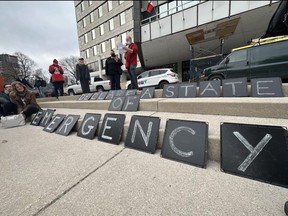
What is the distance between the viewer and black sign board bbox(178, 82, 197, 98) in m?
2.91

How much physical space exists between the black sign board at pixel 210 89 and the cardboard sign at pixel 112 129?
5.79 ft

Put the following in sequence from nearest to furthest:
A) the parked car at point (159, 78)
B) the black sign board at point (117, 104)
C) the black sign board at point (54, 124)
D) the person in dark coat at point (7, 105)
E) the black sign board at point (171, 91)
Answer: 1. the black sign board at point (54, 124)
2. the black sign board at point (117, 104)
3. the black sign board at point (171, 91)
4. the person in dark coat at point (7, 105)
5. the parked car at point (159, 78)

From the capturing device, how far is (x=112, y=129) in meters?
1.98

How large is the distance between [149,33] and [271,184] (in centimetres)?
1121

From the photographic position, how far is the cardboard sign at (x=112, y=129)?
6.22ft

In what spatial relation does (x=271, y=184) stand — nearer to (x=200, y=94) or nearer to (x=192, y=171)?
(x=192, y=171)

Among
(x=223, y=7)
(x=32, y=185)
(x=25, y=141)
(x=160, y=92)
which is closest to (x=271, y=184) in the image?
(x=32, y=185)

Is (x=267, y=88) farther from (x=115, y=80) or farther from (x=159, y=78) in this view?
(x=159, y=78)

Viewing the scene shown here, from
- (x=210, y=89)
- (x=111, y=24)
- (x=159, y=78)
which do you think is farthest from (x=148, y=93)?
(x=111, y=24)

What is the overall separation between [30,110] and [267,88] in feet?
16.5

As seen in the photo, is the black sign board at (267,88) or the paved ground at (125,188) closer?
the paved ground at (125,188)

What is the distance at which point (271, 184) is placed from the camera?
1004 millimetres

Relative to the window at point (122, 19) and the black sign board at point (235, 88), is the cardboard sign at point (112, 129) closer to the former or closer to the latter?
the black sign board at point (235, 88)

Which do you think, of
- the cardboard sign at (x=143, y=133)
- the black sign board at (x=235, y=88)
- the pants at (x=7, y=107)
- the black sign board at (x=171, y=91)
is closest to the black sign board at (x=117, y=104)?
the black sign board at (x=171, y=91)
